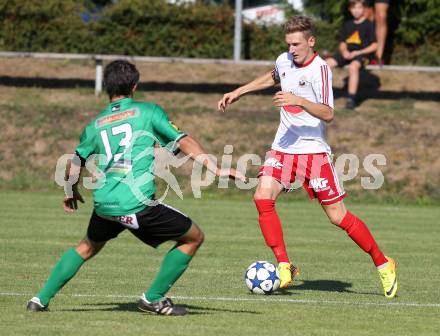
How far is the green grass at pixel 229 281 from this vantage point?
23.1ft

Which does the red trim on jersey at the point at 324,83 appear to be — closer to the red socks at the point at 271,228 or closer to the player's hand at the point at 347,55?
the red socks at the point at 271,228

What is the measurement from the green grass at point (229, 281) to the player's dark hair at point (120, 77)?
1555mm

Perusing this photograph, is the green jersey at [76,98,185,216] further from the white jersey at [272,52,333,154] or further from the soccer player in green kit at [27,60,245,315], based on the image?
the white jersey at [272,52,333,154]

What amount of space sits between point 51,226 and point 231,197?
19.9 ft

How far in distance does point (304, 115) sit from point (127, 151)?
96.8 inches

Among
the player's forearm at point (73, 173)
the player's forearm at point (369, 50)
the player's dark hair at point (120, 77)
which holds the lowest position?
the player's forearm at point (73, 173)

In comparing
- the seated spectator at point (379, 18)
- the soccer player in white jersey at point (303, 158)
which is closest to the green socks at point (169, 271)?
the soccer player in white jersey at point (303, 158)

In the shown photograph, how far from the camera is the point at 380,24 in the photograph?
73.5 feet

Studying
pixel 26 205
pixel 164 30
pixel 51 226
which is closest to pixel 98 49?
pixel 164 30

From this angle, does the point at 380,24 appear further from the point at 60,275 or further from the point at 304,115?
the point at 60,275

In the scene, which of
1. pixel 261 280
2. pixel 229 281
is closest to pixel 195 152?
pixel 261 280

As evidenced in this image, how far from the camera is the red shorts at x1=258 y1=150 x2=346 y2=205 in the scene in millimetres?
9086

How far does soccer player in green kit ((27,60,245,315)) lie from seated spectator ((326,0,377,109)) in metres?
14.0

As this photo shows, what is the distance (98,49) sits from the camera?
24.4 metres
